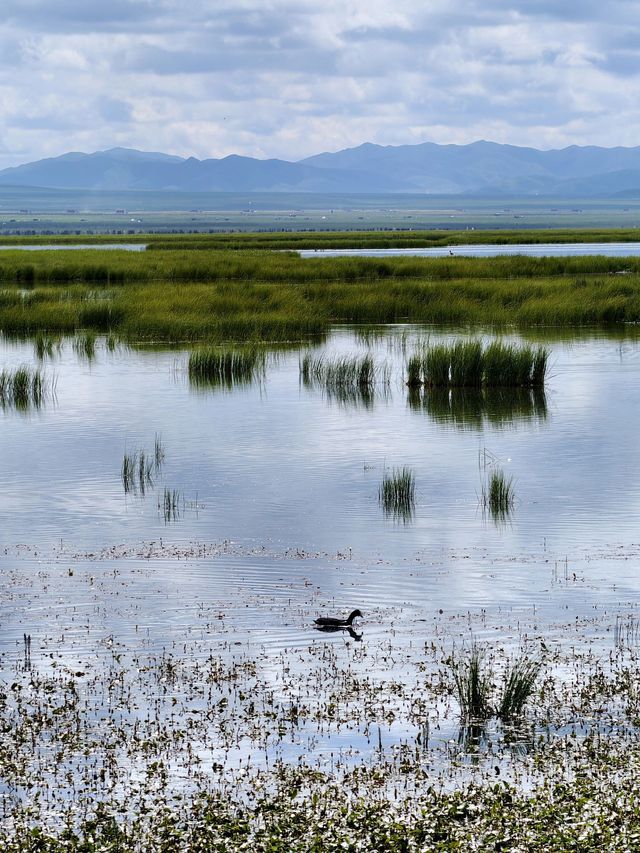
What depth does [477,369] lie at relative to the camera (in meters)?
25.7

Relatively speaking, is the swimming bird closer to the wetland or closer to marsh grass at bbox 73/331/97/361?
the wetland

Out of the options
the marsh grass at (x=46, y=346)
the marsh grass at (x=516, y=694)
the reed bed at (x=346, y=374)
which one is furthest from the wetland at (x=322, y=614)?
the marsh grass at (x=46, y=346)

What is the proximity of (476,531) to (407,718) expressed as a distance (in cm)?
572

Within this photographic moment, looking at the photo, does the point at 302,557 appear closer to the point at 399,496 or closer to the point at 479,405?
the point at 399,496

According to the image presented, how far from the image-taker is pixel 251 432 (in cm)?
2142

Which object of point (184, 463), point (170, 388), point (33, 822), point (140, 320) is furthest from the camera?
point (140, 320)

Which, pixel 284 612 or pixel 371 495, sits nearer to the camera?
pixel 284 612

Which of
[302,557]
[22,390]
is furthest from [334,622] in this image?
[22,390]

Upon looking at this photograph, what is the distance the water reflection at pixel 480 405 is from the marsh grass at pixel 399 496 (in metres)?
5.75

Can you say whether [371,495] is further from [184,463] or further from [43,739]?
[43,739]

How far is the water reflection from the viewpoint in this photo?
878 inches

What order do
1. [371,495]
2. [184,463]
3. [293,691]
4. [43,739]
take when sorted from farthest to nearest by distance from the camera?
[184,463] < [371,495] < [293,691] < [43,739]

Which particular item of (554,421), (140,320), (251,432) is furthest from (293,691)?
(140,320)

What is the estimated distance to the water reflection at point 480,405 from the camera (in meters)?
22.3
